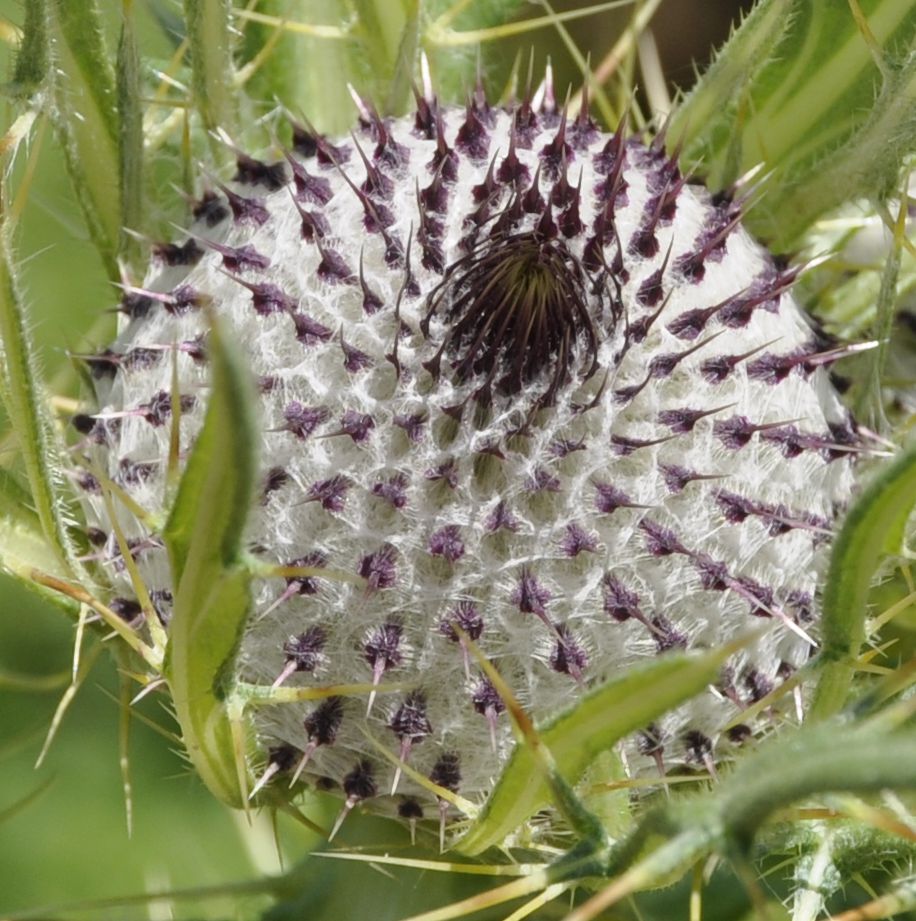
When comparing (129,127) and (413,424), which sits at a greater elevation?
(129,127)

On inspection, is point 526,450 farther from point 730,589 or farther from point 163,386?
point 163,386

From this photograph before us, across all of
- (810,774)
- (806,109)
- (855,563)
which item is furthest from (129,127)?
(810,774)

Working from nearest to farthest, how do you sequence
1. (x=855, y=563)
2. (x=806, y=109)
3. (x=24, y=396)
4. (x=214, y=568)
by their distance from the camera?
1. (x=214, y=568)
2. (x=855, y=563)
3. (x=24, y=396)
4. (x=806, y=109)

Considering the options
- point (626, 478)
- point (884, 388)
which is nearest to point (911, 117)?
point (884, 388)

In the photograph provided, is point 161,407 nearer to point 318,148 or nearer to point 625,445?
point 318,148

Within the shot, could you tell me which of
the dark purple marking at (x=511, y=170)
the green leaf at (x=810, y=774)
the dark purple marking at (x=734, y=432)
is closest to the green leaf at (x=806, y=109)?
the dark purple marking at (x=511, y=170)

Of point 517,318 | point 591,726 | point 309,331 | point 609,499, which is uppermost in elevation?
point 309,331

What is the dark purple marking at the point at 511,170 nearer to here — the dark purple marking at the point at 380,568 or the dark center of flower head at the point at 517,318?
the dark center of flower head at the point at 517,318

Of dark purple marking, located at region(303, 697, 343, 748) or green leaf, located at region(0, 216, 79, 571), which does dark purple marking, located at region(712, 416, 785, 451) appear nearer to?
dark purple marking, located at region(303, 697, 343, 748)

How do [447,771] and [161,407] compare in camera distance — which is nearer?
[447,771]
